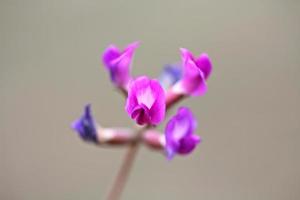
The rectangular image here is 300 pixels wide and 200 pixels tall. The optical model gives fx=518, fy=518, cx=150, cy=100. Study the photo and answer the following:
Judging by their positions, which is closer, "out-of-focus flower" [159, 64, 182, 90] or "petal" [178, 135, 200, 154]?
"petal" [178, 135, 200, 154]

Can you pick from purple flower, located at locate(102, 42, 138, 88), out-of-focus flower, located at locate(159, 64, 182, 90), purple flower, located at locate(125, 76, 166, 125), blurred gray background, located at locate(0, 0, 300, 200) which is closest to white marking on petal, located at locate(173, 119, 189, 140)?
purple flower, located at locate(125, 76, 166, 125)

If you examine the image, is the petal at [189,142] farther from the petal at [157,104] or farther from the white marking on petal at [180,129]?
the petal at [157,104]

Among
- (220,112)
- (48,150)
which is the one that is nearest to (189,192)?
(220,112)

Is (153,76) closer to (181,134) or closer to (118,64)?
(118,64)

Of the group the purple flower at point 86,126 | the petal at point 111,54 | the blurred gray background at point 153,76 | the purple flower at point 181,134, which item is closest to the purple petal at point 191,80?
the purple flower at point 181,134

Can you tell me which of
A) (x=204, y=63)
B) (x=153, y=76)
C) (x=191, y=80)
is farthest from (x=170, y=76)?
(x=153, y=76)

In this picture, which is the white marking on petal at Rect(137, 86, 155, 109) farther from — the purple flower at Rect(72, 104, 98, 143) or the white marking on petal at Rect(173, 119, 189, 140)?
the purple flower at Rect(72, 104, 98, 143)

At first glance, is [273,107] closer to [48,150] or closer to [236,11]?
[236,11]
